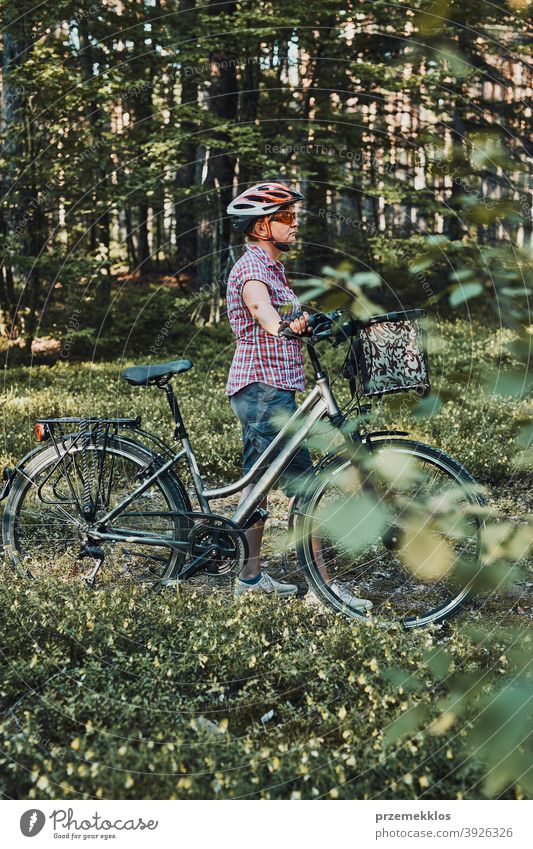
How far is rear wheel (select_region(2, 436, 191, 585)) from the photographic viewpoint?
15.3 ft

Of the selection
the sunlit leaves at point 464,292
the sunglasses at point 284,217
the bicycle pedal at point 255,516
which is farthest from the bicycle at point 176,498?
the sunlit leaves at point 464,292

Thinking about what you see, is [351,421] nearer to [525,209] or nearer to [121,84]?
[525,209]

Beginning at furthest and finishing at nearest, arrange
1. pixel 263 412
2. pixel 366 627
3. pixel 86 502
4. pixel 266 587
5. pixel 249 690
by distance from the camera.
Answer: pixel 266 587 < pixel 86 502 < pixel 263 412 < pixel 366 627 < pixel 249 690

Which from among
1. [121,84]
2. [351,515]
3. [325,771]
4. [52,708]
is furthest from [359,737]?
[121,84]

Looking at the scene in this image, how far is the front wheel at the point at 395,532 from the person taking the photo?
206cm


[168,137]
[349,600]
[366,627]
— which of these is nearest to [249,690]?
[366,627]

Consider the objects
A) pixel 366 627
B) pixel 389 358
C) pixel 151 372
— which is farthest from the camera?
pixel 151 372

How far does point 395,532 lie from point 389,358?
1014 mm

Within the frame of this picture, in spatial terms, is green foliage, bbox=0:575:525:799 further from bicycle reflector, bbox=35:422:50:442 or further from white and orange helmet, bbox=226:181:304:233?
white and orange helmet, bbox=226:181:304:233

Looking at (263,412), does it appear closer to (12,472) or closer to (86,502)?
(86,502)

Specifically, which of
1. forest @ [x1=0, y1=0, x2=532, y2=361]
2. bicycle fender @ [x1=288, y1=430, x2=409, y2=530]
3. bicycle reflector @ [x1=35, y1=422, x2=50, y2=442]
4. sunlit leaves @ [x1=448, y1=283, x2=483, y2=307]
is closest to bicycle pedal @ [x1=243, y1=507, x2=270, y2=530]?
bicycle fender @ [x1=288, y1=430, x2=409, y2=530]

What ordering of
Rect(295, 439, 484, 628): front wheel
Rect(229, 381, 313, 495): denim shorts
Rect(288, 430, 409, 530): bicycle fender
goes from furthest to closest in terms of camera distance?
Rect(229, 381, 313, 495): denim shorts → Rect(288, 430, 409, 530): bicycle fender → Rect(295, 439, 484, 628): front wheel

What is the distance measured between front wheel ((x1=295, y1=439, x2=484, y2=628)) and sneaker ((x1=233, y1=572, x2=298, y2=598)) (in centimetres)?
30

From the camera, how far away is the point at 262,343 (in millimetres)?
4535
